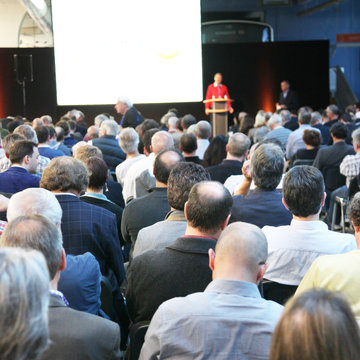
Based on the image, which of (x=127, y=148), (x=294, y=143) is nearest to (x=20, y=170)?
(x=127, y=148)

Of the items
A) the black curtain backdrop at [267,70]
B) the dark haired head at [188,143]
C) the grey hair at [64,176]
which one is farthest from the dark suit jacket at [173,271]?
the black curtain backdrop at [267,70]

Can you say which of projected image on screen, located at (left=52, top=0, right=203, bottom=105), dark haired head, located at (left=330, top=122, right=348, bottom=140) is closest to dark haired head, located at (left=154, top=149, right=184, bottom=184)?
dark haired head, located at (left=330, top=122, right=348, bottom=140)

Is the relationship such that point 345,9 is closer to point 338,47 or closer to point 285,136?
point 338,47

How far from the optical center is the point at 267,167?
376 cm

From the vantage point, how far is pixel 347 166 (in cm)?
640

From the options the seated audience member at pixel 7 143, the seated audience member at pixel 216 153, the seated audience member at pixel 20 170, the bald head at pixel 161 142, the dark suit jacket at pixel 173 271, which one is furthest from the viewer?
the seated audience member at pixel 216 153

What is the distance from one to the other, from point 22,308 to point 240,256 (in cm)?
94

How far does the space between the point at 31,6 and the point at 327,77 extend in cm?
852

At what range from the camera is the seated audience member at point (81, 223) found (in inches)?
127

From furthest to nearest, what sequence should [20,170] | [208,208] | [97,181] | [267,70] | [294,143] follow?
[267,70]
[294,143]
[20,170]
[97,181]
[208,208]

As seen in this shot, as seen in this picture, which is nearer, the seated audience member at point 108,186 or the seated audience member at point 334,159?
the seated audience member at point 108,186

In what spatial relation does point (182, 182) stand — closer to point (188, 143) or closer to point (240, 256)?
point (240, 256)

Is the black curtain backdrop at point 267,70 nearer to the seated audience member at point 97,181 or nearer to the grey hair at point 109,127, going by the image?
the grey hair at point 109,127

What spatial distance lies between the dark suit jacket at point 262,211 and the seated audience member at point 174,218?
0.35 meters
